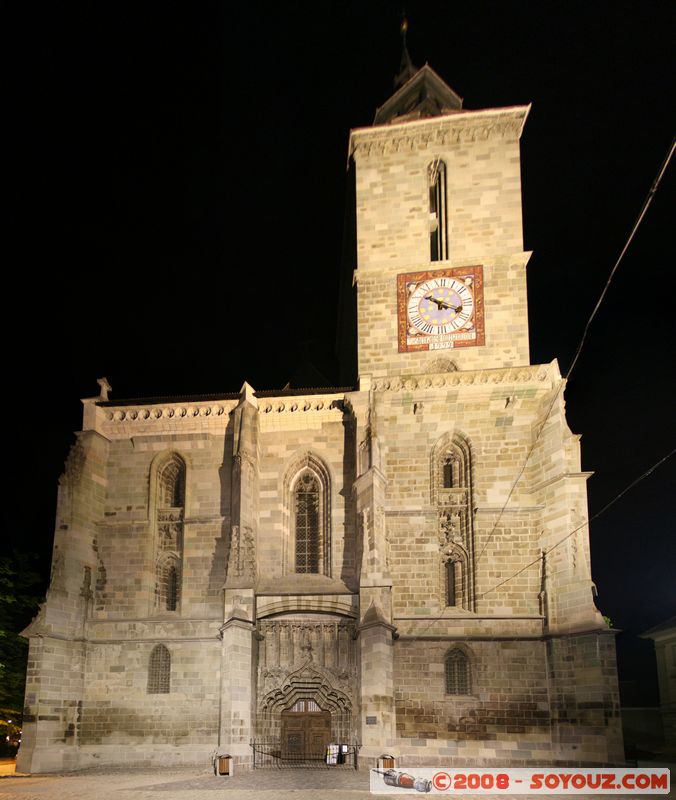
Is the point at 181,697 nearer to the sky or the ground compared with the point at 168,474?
nearer to the ground

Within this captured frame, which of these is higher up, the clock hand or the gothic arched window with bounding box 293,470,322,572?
the clock hand

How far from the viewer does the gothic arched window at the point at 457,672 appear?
79.6ft

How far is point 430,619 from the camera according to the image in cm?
2466

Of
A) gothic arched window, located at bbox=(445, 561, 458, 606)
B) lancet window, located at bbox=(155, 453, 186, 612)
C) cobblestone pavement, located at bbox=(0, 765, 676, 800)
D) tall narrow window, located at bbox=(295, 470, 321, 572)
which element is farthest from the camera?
lancet window, located at bbox=(155, 453, 186, 612)

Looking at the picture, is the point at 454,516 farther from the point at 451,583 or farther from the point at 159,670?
the point at 159,670

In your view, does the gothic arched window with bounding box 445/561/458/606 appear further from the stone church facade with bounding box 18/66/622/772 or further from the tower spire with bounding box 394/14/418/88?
the tower spire with bounding box 394/14/418/88

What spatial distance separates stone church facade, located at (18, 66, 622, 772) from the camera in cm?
2341

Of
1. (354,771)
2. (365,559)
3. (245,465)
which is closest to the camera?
(354,771)

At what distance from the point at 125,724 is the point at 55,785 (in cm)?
468

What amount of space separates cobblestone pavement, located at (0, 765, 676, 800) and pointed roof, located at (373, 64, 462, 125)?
2468 centimetres

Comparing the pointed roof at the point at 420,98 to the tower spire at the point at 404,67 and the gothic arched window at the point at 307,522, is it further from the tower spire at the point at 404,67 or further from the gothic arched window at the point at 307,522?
the gothic arched window at the point at 307,522

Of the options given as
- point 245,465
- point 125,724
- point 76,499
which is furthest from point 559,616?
point 76,499

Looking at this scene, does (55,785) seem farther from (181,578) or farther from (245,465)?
(245,465)

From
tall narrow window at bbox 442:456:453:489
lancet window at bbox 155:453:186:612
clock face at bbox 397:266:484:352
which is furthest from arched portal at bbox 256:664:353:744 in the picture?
clock face at bbox 397:266:484:352
